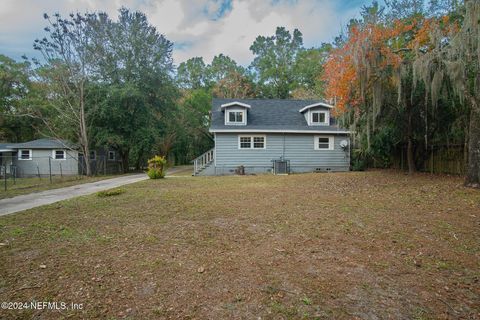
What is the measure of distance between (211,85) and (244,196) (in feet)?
102

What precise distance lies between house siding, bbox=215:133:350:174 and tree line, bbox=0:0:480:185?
155cm

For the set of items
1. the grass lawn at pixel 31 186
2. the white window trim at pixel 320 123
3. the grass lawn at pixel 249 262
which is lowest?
the grass lawn at pixel 249 262

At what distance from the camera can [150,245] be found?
3.79 metres

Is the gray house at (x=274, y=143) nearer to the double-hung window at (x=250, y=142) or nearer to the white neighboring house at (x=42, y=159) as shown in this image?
the double-hung window at (x=250, y=142)

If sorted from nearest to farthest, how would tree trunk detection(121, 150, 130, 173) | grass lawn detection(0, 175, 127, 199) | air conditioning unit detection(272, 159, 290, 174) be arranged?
grass lawn detection(0, 175, 127, 199), air conditioning unit detection(272, 159, 290, 174), tree trunk detection(121, 150, 130, 173)

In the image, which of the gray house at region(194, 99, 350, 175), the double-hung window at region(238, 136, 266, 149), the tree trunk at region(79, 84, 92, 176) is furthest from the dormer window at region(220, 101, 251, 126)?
the tree trunk at region(79, 84, 92, 176)

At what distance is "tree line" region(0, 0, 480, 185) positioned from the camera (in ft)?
27.2

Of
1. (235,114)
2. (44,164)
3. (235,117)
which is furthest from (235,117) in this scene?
(44,164)

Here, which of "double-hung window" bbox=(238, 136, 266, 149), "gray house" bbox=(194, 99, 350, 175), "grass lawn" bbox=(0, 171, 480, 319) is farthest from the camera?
"double-hung window" bbox=(238, 136, 266, 149)

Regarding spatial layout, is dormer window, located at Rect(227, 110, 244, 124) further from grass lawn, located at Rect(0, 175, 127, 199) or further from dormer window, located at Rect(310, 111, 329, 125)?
grass lawn, located at Rect(0, 175, 127, 199)

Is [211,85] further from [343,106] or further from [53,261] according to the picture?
[53,261]

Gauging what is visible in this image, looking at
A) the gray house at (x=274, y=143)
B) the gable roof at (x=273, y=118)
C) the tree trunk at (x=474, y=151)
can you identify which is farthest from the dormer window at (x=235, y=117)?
the tree trunk at (x=474, y=151)

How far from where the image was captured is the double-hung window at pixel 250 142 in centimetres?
1617

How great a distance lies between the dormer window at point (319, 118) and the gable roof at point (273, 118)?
0.42m
